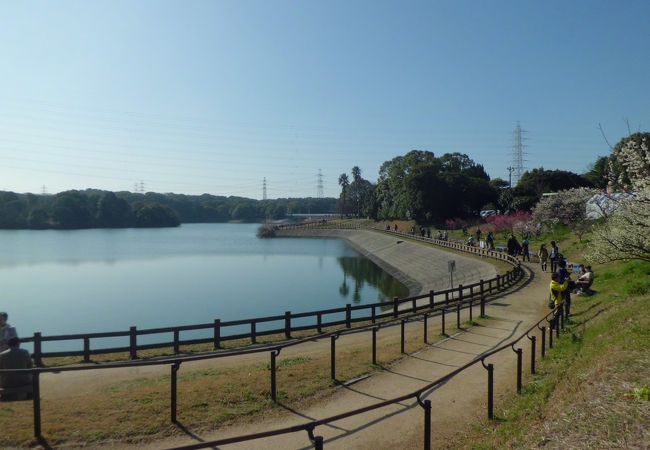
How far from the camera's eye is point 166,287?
40.1 metres

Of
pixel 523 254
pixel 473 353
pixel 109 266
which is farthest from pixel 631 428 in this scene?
pixel 109 266

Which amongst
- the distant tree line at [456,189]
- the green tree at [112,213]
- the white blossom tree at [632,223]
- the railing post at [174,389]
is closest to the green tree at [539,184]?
the distant tree line at [456,189]

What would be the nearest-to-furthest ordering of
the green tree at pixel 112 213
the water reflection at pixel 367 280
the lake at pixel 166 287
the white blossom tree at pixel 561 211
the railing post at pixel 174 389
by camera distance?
the railing post at pixel 174 389
the lake at pixel 166 287
the water reflection at pixel 367 280
the white blossom tree at pixel 561 211
the green tree at pixel 112 213

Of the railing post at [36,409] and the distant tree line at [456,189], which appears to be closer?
the railing post at [36,409]

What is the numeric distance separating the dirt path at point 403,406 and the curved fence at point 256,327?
3225 millimetres

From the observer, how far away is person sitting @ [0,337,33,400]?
26.0 ft

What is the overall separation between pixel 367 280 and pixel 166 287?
18.8 m

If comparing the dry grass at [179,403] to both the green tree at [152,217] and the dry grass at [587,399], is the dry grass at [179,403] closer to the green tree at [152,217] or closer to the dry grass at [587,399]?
the dry grass at [587,399]

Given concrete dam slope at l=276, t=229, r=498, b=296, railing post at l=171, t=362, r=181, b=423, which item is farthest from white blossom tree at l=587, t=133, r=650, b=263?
concrete dam slope at l=276, t=229, r=498, b=296

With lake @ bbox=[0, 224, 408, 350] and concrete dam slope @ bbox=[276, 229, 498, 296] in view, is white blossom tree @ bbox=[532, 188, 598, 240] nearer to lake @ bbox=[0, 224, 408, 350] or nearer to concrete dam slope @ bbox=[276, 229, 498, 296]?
concrete dam slope @ bbox=[276, 229, 498, 296]

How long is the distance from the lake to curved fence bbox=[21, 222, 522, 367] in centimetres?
315

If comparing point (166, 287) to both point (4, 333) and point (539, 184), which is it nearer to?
point (4, 333)

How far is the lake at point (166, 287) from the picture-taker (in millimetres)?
29281

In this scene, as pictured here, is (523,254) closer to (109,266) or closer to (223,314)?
(223,314)
